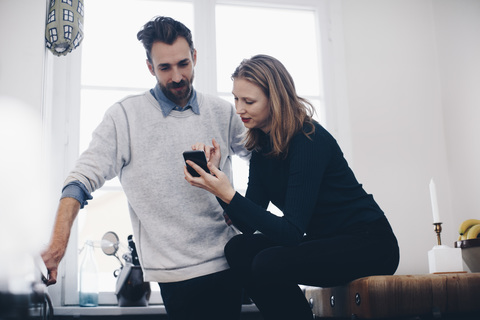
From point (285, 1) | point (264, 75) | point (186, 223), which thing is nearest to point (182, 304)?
point (186, 223)

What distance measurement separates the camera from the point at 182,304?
164 cm

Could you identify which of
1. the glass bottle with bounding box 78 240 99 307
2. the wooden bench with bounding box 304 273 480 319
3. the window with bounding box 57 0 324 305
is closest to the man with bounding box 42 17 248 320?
the wooden bench with bounding box 304 273 480 319

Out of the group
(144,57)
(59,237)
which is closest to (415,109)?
(144,57)

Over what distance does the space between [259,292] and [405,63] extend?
1.83 metres

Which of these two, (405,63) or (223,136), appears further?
(405,63)

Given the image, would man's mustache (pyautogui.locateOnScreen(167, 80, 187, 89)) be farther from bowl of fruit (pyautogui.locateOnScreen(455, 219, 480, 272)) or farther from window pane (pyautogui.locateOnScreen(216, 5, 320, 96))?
bowl of fruit (pyautogui.locateOnScreen(455, 219, 480, 272))

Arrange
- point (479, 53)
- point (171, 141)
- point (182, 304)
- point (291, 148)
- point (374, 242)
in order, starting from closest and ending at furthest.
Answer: point (374, 242) → point (291, 148) → point (182, 304) → point (171, 141) → point (479, 53)

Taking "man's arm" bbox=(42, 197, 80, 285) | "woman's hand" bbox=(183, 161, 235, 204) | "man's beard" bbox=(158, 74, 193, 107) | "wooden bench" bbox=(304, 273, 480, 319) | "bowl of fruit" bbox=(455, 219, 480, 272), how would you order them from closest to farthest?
"man's arm" bbox=(42, 197, 80, 285) < "wooden bench" bbox=(304, 273, 480, 319) < "woman's hand" bbox=(183, 161, 235, 204) < "man's beard" bbox=(158, 74, 193, 107) < "bowl of fruit" bbox=(455, 219, 480, 272)

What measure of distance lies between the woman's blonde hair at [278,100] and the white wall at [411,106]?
1113 millimetres

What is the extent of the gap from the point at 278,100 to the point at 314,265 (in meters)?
0.50

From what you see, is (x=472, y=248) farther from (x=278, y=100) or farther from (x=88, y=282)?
(x=88, y=282)

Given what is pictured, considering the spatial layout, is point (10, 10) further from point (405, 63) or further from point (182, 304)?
point (405, 63)

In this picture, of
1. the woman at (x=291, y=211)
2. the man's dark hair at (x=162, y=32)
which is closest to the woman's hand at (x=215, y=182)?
the woman at (x=291, y=211)

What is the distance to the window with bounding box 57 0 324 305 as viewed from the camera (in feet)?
8.02
